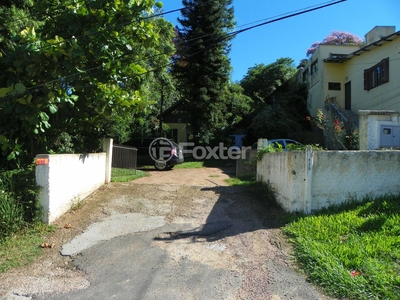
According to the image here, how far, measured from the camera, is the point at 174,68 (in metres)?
19.5

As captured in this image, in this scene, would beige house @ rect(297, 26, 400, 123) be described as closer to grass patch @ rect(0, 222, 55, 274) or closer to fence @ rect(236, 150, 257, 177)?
fence @ rect(236, 150, 257, 177)

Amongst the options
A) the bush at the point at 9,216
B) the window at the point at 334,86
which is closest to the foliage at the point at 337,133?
the window at the point at 334,86

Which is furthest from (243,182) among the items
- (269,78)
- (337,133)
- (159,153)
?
(269,78)

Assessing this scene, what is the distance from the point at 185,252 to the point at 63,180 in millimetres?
3162

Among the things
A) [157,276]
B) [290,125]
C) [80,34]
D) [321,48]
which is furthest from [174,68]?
[157,276]

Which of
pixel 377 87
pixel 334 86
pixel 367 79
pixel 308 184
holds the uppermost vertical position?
pixel 334 86

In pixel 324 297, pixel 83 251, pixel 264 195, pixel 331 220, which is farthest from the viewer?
pixel 264 195

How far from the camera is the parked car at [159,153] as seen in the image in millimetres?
13812

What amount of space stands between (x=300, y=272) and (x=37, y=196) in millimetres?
4740

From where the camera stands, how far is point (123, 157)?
11703 mm

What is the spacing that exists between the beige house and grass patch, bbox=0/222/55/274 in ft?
49.5

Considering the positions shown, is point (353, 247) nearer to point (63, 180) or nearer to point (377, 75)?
point (63, 180)

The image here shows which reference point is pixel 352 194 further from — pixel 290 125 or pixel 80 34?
pixel 290 125

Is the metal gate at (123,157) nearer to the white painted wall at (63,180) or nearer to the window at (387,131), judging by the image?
the white painted wall at (63,180)
